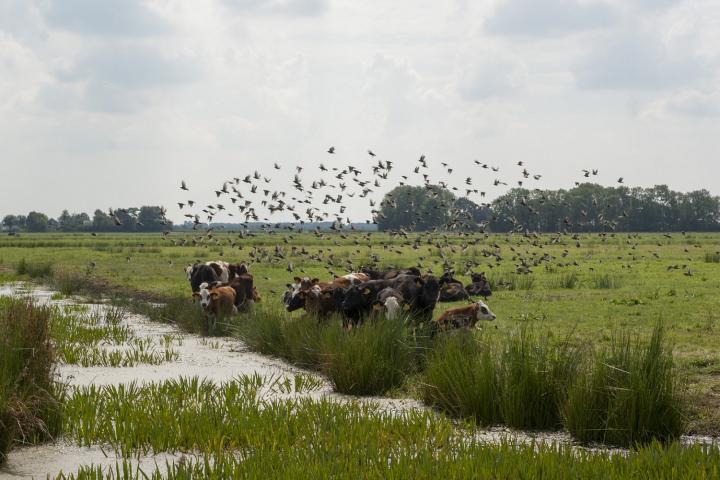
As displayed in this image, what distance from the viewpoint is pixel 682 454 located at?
25.4ft

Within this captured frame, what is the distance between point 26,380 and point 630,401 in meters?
6.62

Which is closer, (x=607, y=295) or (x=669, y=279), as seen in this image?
(x=607, y=295)

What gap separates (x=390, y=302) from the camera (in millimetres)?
14859

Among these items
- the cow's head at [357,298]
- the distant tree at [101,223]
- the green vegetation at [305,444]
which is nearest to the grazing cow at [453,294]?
the cow's head at [357,298]

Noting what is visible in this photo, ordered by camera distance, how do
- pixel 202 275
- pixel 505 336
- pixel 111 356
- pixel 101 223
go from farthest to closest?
pixel 101 223
pixel 202 275
pixel 505 336
pixel 111 356

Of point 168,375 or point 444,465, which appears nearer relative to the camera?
point 444,465

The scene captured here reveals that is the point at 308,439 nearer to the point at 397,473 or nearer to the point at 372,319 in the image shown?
the point at 397,473

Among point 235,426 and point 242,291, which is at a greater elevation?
point 242,291

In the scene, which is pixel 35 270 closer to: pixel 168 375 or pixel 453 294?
pixel 453 294

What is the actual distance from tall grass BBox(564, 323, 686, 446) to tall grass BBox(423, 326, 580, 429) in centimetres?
46

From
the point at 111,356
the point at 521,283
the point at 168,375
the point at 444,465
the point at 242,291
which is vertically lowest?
the point at 168,375

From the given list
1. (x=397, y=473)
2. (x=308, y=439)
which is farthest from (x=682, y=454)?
(x=308, y=439)

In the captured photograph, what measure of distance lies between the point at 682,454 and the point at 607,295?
19.7 metres

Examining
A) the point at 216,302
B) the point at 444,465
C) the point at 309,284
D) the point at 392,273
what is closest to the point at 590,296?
the point at 309,284
